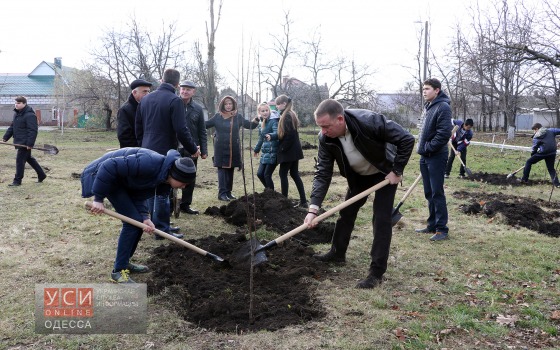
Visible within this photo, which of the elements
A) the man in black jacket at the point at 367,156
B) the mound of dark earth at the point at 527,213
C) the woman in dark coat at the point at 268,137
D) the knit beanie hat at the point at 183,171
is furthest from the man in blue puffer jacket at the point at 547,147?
the knit beanie hat at the point at 183,171

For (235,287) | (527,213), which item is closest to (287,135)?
(235,287)

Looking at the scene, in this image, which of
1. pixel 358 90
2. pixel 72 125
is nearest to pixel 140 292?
pixel 358 90

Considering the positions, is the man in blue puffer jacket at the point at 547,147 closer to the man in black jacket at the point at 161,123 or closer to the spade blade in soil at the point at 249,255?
the spade blade in soil at the point at 249,255

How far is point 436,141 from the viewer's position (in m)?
5.86

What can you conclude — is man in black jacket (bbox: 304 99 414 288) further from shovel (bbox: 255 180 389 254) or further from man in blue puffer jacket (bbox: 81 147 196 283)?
man in blue puffer jacket (bbox: 81 147 196 283)

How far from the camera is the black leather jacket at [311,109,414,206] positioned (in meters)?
4.17

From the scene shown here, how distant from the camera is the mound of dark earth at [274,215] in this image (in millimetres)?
6102

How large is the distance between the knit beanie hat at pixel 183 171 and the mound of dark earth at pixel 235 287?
1.04 meters

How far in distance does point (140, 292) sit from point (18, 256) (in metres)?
1.97

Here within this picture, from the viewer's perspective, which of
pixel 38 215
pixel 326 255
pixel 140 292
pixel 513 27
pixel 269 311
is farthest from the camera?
pixel 513 27

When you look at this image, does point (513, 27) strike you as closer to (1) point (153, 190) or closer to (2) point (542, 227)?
(2) point (542, 227)

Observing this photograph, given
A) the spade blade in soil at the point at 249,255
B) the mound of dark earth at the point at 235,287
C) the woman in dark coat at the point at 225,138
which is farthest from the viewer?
the woman in dark coat at the point at 225,138

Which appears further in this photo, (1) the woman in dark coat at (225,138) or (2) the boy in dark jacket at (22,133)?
(2) the boy in dark jacket at (22,133)

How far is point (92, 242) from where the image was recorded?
5758mm
